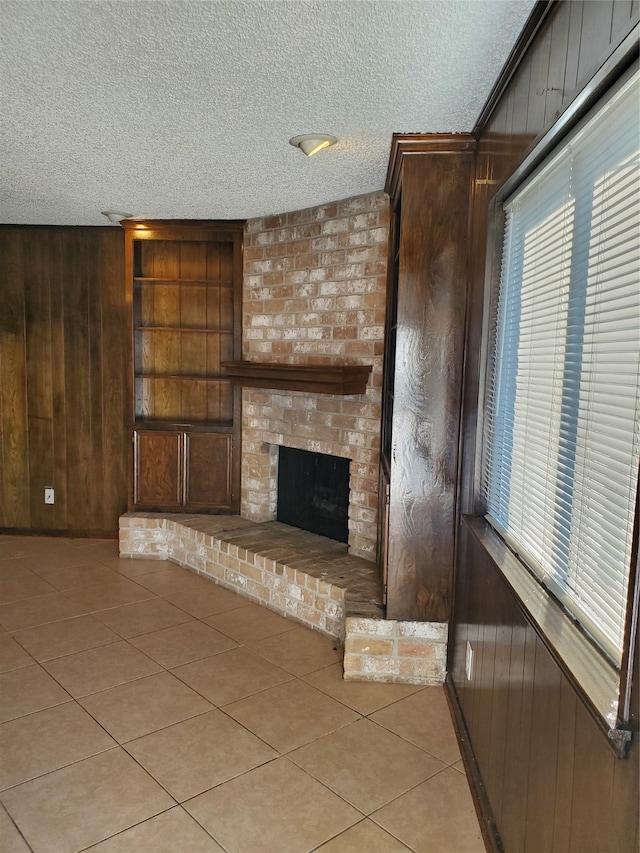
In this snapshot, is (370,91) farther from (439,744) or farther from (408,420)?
(439,744)

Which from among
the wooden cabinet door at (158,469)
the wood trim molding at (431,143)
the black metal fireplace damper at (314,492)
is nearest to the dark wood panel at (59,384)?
the wooden cabinet door at (158,469)

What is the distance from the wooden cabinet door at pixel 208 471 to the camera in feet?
15.7

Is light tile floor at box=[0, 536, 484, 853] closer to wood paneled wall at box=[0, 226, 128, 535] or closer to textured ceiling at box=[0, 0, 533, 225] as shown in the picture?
wood paneled wall at box=[0, 226, 128, 535]

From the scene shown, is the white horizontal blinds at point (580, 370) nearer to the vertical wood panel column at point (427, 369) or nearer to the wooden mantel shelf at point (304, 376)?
the vertical wood panel column at point (427, 369)

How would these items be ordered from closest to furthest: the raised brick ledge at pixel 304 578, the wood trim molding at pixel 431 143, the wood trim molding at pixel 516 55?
the wood trim molding at pixel 516 55
the wood trim molding at pixel 431 143
the raised brick ledge at pixel 304 578

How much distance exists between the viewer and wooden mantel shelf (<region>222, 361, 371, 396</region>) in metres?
3.58

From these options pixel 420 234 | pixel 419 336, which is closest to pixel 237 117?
pixel 420 234

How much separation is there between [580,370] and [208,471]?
3.60 m

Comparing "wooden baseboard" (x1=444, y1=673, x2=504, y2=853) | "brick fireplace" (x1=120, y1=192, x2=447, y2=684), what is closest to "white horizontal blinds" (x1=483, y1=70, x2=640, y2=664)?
"wooden baseboard" (x1=444, y1=673, x2=504, y2=853)

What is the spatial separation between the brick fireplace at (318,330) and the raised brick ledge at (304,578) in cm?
26

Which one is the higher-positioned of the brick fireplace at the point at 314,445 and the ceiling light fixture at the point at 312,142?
the ceiling light fixture at the point at 312,142

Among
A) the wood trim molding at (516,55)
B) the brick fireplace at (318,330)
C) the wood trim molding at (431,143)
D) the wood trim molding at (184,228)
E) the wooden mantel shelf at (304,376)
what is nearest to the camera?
the wood trim molding at (516,55)

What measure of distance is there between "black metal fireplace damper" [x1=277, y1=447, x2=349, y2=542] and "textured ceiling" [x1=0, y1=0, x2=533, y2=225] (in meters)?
1.70

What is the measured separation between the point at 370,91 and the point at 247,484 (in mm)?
2924
